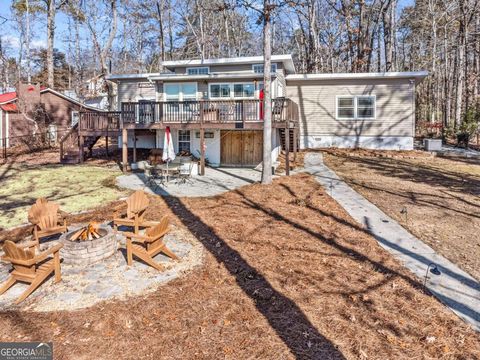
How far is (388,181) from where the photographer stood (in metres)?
11.8

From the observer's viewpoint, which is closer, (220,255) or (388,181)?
(220,255)

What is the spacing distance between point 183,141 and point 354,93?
32.8 ft

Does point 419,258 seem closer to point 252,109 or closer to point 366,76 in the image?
point 252,109

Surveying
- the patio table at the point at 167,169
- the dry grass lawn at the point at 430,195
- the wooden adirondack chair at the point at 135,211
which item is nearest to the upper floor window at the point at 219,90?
the patio table at the point at 167,169

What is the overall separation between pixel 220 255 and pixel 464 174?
11.3 meters

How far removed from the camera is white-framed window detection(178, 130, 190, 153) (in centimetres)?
1730

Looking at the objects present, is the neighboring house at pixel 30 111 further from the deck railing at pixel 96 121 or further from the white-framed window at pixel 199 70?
the white-framed window at pixel 199 70

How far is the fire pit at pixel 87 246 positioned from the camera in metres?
5.62

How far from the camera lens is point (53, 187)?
463 inches

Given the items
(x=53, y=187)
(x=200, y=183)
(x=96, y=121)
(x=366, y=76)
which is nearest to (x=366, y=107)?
(x=366, y=76)

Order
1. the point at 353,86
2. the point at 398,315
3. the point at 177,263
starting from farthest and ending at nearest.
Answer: the point at 353,86
the point at 177,263
the point at 398,315

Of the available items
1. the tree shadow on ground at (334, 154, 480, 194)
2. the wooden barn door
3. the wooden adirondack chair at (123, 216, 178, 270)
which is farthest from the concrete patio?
the tree shadow on ground at (334, 154, 480, 194)

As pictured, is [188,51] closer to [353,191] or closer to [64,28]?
[64,28]

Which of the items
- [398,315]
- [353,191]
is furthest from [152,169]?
[398,315]
